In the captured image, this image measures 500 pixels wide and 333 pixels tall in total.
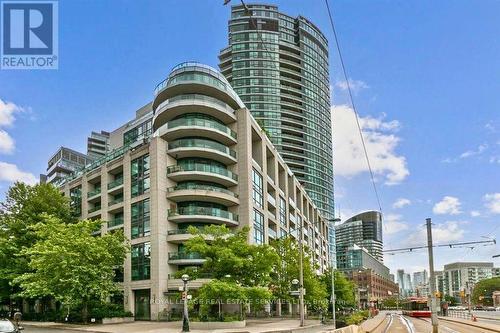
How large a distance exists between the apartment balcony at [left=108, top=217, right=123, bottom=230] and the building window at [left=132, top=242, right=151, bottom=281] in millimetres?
4796

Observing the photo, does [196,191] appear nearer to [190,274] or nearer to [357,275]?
[190,274]

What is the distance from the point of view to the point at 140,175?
58594mm

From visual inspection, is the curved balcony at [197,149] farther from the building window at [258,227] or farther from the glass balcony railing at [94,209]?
the glass balcony railing at [94,209]

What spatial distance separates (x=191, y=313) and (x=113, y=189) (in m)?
23.6

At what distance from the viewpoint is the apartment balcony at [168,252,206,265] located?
54.1m

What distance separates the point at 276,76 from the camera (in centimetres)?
14725

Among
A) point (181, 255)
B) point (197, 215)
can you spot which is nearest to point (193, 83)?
point (197, 215)

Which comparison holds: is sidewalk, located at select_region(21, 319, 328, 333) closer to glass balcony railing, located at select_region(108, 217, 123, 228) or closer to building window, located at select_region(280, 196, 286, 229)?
glass balcony railing, located at select_region(108, 217, 123, 228)

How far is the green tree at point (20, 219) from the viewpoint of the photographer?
56.1m

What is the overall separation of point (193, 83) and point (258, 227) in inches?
776

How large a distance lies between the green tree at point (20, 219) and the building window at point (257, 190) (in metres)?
25.0

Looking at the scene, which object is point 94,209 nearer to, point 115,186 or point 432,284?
point 115,186

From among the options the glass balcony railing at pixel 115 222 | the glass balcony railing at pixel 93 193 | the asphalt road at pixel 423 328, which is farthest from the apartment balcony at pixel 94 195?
the asphalt road at pixel 423 328

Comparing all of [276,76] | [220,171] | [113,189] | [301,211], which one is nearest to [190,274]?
[220,171]
